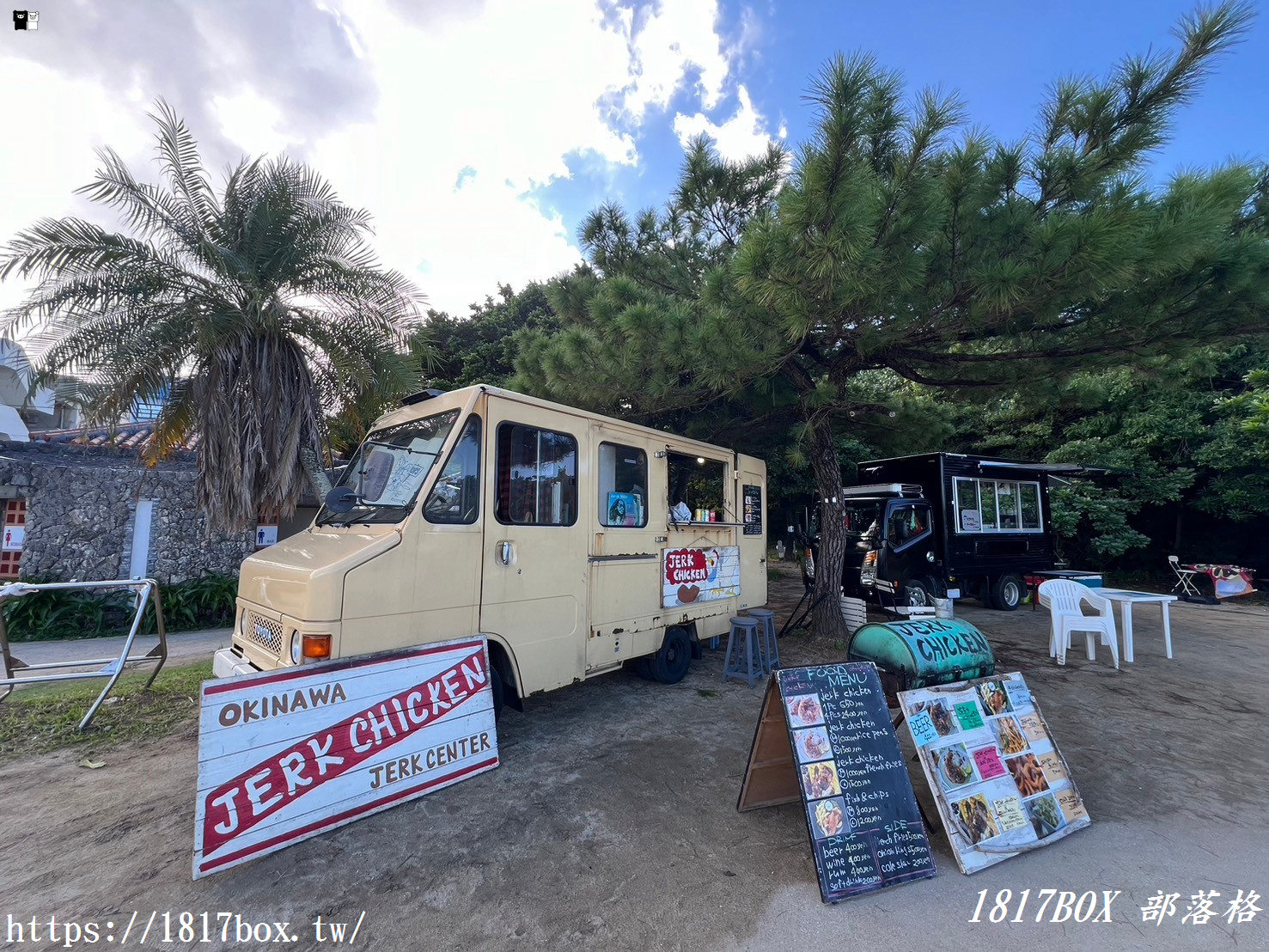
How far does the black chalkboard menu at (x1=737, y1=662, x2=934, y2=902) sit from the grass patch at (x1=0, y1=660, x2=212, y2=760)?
4.78 metres

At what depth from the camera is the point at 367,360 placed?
7.00 m

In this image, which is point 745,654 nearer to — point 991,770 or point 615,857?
point 991,770

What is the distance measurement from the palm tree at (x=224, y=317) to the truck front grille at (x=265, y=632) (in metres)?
3.21

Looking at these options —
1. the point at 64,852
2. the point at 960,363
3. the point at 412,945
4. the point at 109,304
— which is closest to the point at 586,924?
the point at 412,945

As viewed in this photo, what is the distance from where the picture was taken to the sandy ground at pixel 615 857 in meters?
2.31

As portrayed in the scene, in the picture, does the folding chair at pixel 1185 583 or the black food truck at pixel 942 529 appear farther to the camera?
the folding chair at pixel 1185 583

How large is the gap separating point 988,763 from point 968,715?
25cm

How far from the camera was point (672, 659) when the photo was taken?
5.65 m

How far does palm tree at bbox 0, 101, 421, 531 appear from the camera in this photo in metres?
5.91

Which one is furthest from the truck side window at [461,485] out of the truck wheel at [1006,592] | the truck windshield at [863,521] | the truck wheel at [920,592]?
the truck wheel at [1006,592]

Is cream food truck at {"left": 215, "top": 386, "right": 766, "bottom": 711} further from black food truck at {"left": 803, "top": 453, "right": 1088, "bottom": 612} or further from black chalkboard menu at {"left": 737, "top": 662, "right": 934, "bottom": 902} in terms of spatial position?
black food truck at {"left": 803, "top": 453, "right": 1088, "bottom": 612}

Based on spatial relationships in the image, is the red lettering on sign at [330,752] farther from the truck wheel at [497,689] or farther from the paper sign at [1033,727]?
the paper sign at [1033,727]

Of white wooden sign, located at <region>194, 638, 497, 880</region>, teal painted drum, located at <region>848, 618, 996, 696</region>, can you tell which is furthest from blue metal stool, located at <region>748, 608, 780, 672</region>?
white wooden sign, located at <region>194, 638, 497, 880</region>

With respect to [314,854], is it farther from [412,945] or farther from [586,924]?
[586,924]
